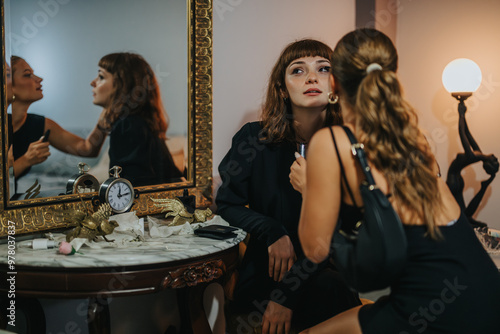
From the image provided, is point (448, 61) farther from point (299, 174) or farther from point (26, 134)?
point (26, 134)

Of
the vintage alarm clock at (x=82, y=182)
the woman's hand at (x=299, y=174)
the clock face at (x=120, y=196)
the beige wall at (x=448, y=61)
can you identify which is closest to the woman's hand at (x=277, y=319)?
the woman's hand at (x=299, y=174)

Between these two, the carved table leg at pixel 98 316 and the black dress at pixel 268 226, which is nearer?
the carved table leg at pixel 98 316

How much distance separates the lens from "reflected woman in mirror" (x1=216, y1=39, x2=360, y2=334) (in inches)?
77.6

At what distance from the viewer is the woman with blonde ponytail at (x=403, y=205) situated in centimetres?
133

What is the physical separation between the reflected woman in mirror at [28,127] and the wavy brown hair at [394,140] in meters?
1.11

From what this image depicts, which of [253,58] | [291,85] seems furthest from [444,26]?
[291,85]

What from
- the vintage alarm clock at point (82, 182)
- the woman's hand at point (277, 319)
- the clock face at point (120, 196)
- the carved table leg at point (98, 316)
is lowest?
the woman's hand at point (277, 319)

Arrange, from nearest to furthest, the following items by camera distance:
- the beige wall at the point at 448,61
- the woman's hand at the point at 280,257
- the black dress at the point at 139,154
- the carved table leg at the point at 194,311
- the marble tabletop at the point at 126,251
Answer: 1. the marble tabletop at the point at 126,251
2. the carved table leg at the point at 194,311
3. the woman's hand at the point at 280,257
4. the black dress at the point at 139,154
5. the beige wall at the point at 448,61

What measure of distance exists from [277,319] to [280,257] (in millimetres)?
230

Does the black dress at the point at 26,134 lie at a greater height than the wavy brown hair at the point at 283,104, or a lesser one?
lesser

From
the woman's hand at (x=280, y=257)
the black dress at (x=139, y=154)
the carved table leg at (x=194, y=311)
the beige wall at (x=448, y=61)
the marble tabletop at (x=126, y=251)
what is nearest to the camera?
the marble tabletop at (x=126, y=251)

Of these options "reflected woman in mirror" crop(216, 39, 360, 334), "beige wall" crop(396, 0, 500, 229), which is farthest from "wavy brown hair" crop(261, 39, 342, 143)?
"beige wall" crop(396, 0, 500, 229)

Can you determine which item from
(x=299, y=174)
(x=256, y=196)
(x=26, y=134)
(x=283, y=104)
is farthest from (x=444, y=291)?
(x=26, y=134)

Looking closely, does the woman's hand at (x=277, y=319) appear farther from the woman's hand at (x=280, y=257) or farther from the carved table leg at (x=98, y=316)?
the carved table leg at (x=98, y=316)
